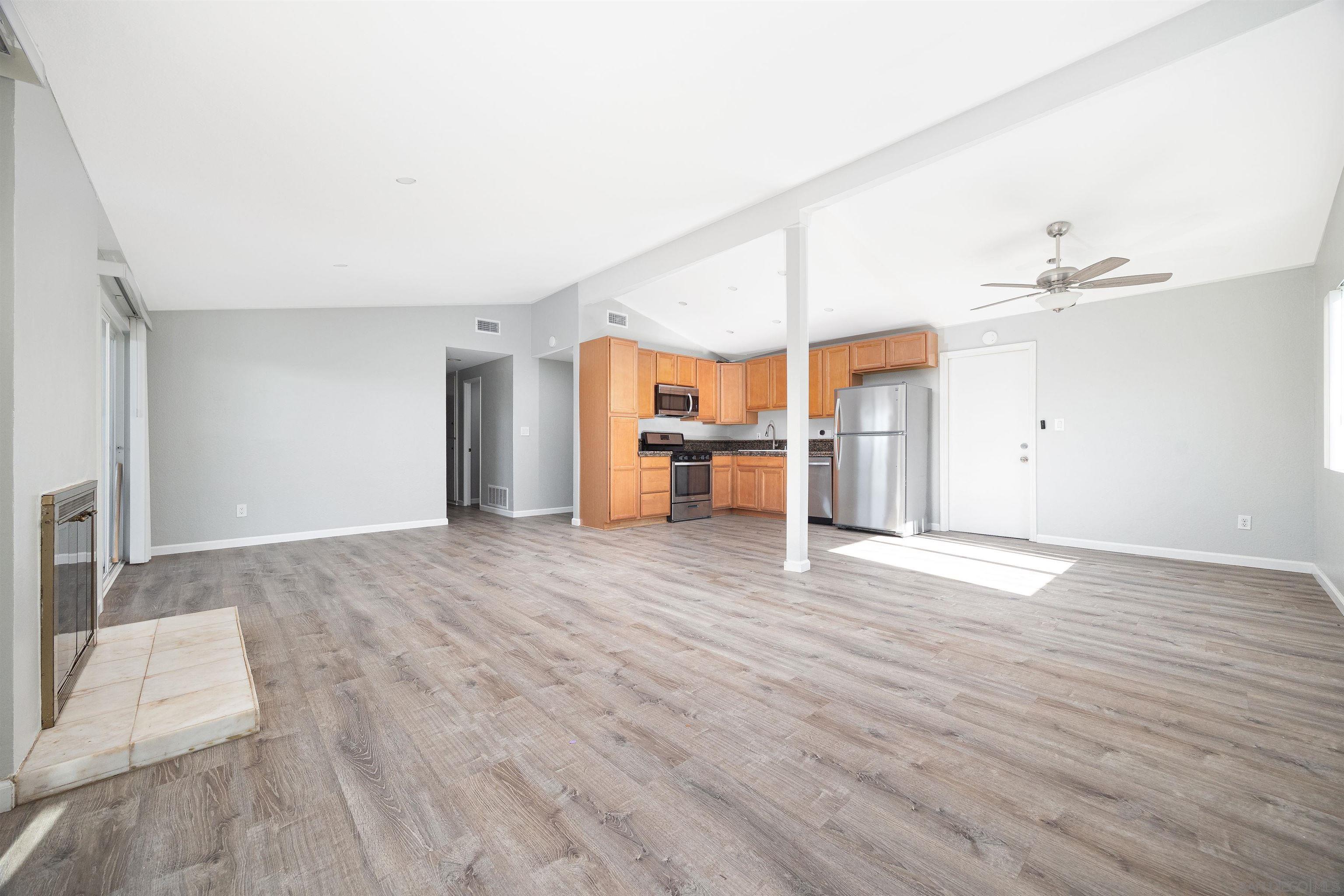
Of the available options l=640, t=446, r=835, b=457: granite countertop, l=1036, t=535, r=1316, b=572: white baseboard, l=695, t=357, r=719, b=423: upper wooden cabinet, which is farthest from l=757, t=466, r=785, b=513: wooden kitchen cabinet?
l=1036, t=535, r=1316, b=572: white baseboard

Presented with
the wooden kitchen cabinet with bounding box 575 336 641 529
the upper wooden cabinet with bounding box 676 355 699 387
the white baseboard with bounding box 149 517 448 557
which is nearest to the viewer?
the white baseboard with bounding box 149 517 448 557

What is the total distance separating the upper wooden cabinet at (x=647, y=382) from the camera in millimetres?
6797

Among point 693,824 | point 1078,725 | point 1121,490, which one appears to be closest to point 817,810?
point 693,824

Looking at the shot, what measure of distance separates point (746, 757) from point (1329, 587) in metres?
4.33

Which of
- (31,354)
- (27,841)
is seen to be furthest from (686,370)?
(27,841)

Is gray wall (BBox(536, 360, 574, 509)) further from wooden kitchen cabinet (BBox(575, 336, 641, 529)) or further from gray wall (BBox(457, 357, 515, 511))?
wooden kitchen cabinet (BBox(575, 336, 641, 529))

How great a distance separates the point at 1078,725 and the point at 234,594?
14.8ft

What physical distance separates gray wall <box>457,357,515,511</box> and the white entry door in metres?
5.30

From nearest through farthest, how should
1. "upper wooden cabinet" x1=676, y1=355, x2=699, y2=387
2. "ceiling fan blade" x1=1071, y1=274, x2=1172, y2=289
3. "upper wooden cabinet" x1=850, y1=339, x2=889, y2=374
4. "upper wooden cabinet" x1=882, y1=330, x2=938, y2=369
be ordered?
"ceiling fan blade" x1=1071, y1=274, x2=1172, y2=289 → "upper wooden cabinet" x1=882, y1=330, x2=938, y2=369 → "upper wooden cabinet" x1=850, y1=339, x2=889, y2=374 → "upper wooden cabinet" x1=676, y1=355, x2=699, y2=387

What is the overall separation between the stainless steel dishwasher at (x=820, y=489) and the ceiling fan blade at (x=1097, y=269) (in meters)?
3.28

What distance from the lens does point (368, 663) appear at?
2.34m

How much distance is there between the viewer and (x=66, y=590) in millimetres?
1844

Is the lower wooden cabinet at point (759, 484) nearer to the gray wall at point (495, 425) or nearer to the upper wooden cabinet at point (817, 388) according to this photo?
the upper wooden cabinet at point (817, 388)

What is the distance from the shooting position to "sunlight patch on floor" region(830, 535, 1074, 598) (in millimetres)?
3754
